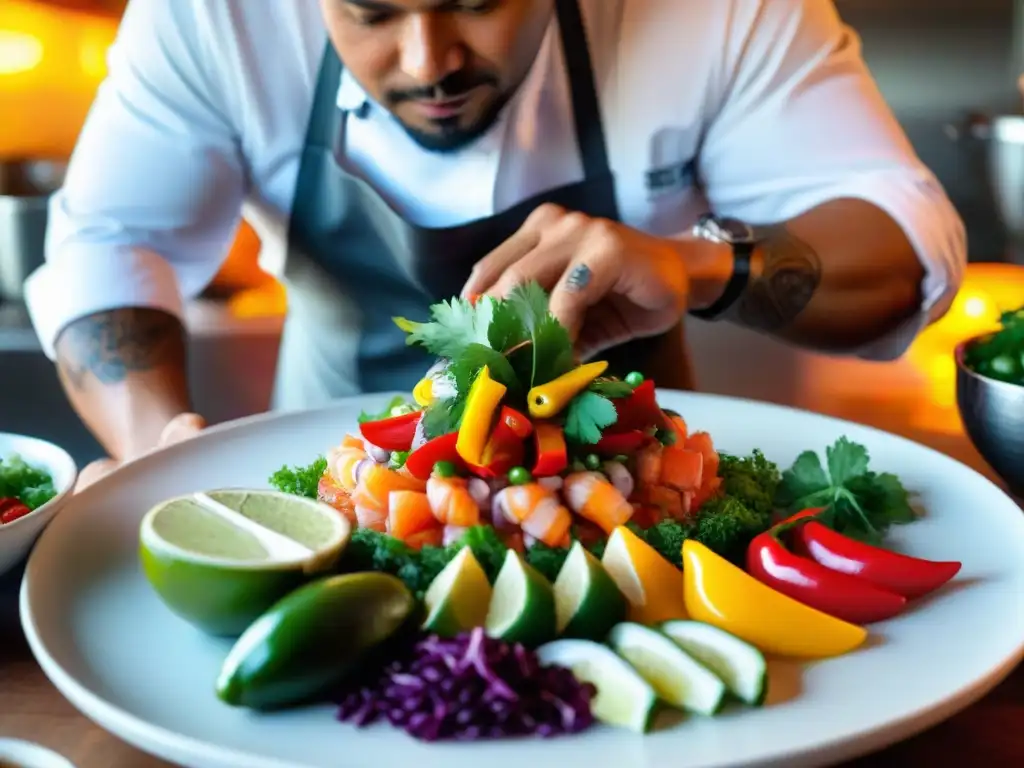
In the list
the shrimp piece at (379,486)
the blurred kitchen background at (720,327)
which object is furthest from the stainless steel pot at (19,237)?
the shrimp piece at (379,486)

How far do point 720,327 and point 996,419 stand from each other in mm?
1476

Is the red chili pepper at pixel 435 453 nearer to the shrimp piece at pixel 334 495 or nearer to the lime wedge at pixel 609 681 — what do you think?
the shrimp piece at pixel 334 495

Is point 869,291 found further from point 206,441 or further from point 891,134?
point 206,441

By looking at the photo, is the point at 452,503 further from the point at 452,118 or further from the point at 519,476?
the point at 452,118

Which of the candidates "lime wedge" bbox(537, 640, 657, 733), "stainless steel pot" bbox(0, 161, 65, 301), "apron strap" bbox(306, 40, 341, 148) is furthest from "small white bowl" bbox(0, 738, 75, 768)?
"stainless steel pot" bbox(0, 161, 65, 301)

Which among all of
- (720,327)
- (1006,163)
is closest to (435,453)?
(720,327)

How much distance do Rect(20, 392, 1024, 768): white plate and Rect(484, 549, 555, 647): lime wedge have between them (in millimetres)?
106

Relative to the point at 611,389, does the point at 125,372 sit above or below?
below

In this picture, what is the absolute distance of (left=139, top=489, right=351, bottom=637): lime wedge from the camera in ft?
2.89

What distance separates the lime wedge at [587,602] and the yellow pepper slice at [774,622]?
0.09 meters

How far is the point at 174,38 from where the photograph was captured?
2113 millimetres

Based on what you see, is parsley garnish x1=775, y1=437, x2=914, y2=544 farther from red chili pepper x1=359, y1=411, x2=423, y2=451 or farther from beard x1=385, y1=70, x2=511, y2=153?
beard x1=385, y1=70, x2=511, y2=153

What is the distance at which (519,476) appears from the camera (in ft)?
3.48

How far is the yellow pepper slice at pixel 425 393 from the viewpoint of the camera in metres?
1.22
